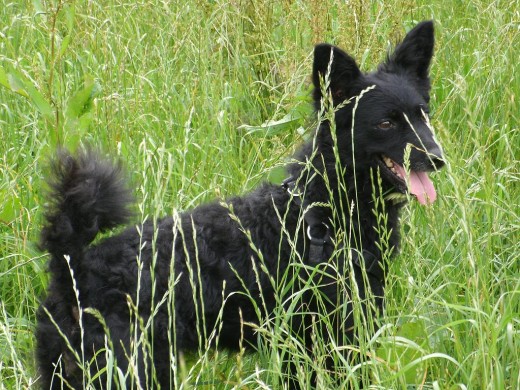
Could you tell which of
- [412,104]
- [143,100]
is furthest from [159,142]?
[412,104]

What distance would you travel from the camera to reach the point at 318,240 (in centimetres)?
300

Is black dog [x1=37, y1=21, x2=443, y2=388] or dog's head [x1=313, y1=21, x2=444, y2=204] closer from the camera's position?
black dog [x1=37, y1=21, x2=443, y2=388]

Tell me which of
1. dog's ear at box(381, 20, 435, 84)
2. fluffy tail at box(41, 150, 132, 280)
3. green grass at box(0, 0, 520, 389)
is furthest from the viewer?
dog's ear at box(381, 20, 435, 84)

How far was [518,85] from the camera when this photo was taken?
13.8ft

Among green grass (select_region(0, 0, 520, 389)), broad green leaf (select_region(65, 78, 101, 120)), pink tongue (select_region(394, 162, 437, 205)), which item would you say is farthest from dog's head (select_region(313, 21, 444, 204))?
broad green leaf (select_region(65, 78, 101, 120))

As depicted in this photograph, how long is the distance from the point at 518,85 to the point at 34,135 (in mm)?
2500

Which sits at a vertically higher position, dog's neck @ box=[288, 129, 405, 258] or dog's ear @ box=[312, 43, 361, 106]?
dog's ear @ box=[312, 43, 361, 106]

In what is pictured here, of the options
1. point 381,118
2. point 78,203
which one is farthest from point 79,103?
point 381,118

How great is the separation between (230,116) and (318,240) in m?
1.59

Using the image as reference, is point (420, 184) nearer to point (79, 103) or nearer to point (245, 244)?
point (245, 244)

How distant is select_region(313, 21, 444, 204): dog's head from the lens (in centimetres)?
313

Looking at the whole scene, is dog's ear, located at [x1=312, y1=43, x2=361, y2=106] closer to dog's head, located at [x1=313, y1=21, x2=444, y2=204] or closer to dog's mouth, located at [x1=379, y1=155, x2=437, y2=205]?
dog's head, located at [x1=313, y1=21, x2=444, y2=204]

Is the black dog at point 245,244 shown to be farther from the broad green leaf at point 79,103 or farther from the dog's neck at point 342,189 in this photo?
the broad green leaf at point 79,103

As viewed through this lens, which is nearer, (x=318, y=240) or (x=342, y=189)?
(x=318, y=240)
